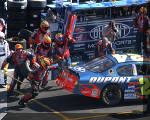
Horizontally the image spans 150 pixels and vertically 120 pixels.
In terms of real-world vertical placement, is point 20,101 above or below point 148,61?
below

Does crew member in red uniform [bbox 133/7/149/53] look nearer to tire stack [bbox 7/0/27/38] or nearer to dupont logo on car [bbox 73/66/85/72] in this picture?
dupont logo on car [bbox 73/66/85/72]

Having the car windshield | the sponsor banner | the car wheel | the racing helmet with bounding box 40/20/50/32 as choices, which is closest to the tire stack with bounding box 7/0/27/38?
the racing helmet with bounding box 40/20/50/32

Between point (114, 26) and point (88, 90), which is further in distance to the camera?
point (114, 26)

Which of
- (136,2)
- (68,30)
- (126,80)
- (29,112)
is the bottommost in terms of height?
(29,112)

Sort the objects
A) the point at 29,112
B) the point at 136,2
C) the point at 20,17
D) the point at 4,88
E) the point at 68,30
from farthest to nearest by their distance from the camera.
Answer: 1. the point at 20,17
2. the point at 136,2
3. the point at 68,30
4. the point at 4,88
5. the point at 29,112

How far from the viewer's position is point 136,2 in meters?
16.9

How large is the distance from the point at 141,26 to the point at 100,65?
17.4 ft

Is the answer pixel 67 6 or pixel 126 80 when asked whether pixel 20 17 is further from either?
pixel 126 80

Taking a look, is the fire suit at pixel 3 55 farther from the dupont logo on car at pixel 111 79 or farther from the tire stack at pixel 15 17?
the tire stack at pixel 15 17

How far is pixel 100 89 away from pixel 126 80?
83 cm

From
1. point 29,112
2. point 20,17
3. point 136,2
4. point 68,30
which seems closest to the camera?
point 29,112

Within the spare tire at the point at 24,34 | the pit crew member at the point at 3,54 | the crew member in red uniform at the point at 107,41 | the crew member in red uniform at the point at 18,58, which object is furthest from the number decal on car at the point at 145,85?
the spare tire at the point at 24,34

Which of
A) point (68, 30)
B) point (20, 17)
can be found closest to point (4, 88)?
point (68, 30)

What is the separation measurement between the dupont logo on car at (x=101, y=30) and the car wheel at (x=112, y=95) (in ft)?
15.3
